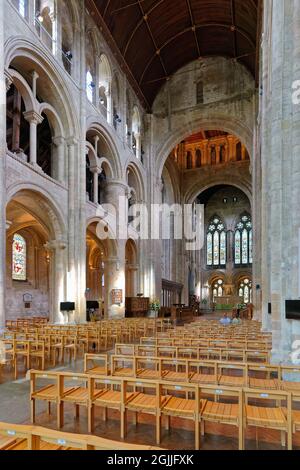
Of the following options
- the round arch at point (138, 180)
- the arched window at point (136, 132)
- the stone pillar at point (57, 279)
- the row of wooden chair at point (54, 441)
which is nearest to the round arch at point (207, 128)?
the arched window at point (136, 132)

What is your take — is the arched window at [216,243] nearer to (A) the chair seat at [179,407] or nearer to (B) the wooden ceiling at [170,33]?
(B) the wooden ceiling at [170,33]

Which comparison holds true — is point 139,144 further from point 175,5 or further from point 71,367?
point 71,367

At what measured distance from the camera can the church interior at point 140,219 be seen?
471 centimetres

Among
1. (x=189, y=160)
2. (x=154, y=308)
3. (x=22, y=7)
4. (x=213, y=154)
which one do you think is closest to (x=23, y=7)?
(x=22, y=7)

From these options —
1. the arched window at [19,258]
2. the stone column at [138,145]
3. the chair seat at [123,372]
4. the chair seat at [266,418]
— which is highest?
the stone column at [138,145]

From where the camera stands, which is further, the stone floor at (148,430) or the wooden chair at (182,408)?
the stone floor at (148,430)

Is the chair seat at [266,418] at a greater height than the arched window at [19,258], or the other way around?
the arched window at [19,258]

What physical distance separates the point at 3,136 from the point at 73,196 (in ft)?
19.7

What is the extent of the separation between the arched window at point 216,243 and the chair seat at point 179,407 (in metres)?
42.5

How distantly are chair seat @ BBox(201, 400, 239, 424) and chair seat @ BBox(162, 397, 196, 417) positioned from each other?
0.53 feet

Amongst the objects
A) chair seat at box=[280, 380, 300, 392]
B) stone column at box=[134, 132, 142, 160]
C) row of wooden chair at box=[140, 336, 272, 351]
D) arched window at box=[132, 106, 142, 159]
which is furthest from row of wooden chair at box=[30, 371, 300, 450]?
arched window at box=[132, 106, 142, 159]

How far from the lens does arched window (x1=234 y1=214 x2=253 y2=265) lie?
44875mm

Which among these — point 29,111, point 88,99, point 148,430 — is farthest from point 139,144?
point 148,430
